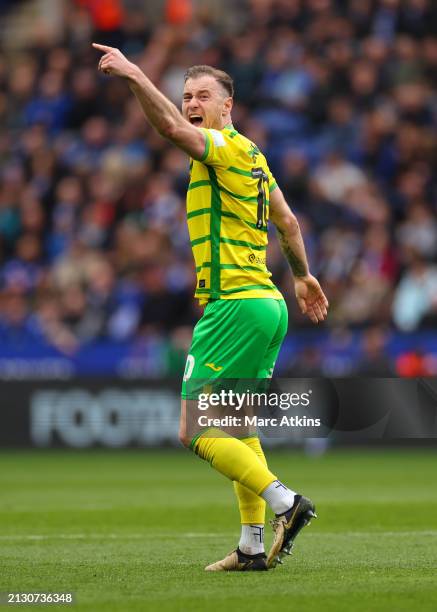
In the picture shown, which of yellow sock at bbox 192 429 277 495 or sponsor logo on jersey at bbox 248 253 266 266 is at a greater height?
sponsor logo on jersey at bbox 248 253 266 266

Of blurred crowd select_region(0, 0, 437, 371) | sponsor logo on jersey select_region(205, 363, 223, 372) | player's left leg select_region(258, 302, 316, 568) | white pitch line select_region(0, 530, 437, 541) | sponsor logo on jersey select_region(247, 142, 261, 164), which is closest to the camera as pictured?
player's left leg select_region(258, 302, 316, 568)

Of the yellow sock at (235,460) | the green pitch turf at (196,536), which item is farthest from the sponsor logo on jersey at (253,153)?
the green pitch turf at (196,536)

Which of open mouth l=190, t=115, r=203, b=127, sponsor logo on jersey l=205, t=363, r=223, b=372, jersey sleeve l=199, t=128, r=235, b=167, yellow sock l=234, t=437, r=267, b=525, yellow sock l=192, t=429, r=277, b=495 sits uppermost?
open mouth l=190, t=115, r=203, b=127

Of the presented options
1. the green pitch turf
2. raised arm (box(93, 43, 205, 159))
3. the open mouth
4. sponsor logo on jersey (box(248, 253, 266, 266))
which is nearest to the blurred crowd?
the green pitch turf

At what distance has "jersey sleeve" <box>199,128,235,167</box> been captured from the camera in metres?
6.41

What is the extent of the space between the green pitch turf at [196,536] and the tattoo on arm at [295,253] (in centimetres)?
151

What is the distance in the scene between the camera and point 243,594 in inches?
228

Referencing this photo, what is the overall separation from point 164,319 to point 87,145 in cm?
416

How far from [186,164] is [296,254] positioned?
11.9 metres

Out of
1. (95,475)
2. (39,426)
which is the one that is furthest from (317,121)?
(95,475)

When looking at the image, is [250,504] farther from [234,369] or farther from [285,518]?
[234,369]

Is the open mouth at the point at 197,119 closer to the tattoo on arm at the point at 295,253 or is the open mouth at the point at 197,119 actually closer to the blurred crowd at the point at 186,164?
the tattoo on arm at the point at 295,253

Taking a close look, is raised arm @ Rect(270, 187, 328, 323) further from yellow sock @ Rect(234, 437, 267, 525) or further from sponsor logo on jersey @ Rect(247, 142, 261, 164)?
yellow sock @ Rect(234, 437, 267, 525)

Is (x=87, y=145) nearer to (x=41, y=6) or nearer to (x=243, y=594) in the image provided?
(x=41, y=6)
